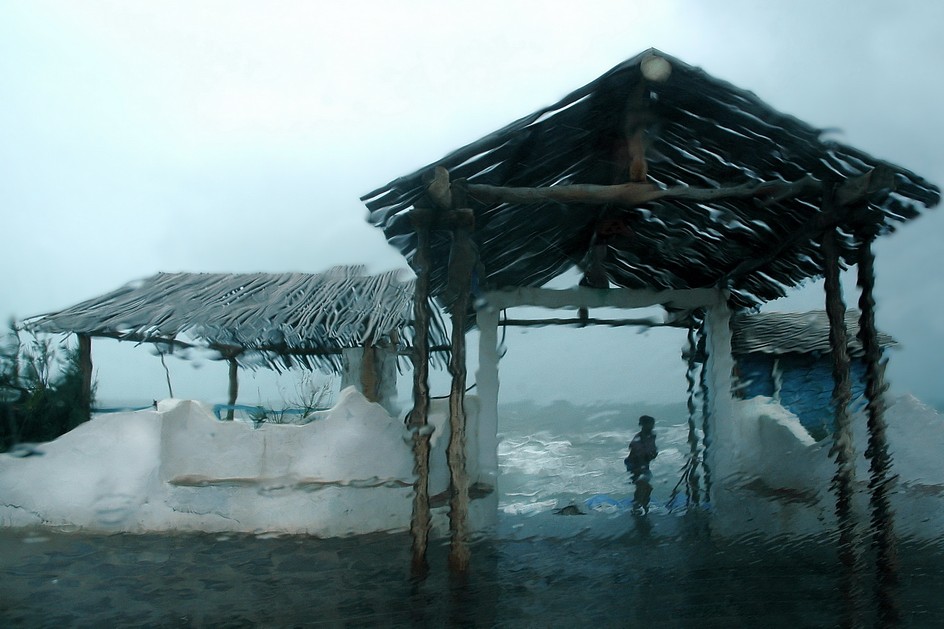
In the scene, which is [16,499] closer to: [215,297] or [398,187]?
[215,297]

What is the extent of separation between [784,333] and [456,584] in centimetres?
658

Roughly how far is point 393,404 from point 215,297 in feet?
8.39

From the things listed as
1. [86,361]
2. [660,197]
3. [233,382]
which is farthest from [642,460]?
[86,361]

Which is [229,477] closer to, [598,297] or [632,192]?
[598,297]

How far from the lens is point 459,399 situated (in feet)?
16.9

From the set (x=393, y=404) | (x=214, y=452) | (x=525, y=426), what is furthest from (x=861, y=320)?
(x=214, y=452)

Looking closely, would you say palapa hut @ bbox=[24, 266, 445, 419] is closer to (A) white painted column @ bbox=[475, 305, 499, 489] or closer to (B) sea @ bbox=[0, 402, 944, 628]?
(A) white painted column @ bbox=[475, 305, 499, 489]

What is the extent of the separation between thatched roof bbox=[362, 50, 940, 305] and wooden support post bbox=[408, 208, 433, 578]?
0.20 metres

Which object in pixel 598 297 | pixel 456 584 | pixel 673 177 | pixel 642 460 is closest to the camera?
pixel 456 584

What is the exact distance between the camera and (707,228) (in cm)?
630

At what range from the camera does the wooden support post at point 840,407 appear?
16.9ft

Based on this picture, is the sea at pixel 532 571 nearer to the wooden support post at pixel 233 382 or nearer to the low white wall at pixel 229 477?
the low white wall at pixel 229 477

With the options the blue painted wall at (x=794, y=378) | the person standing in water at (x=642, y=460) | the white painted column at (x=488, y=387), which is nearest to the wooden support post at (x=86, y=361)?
the white painted column at (x=488, y=387)

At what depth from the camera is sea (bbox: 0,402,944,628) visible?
435 centimetres
